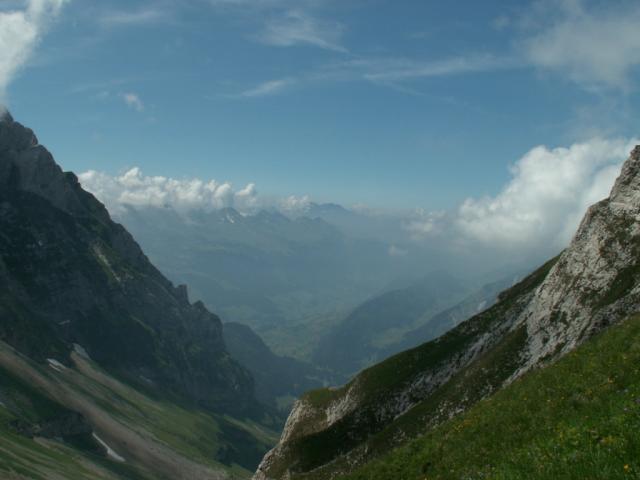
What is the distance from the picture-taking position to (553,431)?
22.3 m

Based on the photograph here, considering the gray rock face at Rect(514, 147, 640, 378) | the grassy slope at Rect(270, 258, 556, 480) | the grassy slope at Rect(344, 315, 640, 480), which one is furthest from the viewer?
the grassy slope at Rect(270, 258, 556, 480)

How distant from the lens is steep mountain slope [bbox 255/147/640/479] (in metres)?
59.7

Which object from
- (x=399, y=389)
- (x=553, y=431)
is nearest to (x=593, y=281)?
(x=399, y=389)

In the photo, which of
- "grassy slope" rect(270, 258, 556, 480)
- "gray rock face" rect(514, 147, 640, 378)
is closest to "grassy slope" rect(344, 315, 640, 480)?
"gray rock face" rect(514, 147, 640, 378)

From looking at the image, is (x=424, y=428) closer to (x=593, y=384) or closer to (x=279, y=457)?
(x=279, y=457)

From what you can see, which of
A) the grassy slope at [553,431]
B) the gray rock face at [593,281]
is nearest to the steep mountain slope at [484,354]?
the gray rock face at [593,281]

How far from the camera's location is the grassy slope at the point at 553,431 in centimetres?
1406

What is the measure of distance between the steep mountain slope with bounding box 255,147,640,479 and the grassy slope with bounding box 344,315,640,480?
25.3 meters

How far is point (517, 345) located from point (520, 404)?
129 feet

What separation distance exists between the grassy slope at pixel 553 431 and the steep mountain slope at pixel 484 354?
25.3 m

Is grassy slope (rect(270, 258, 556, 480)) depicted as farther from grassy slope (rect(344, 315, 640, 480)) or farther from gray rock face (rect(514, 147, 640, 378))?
grassy slope (rect(344, 315, 640, 480))

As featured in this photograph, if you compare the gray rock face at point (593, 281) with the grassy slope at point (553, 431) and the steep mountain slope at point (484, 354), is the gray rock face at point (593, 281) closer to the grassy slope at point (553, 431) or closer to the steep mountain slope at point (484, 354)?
the steep mountain slope at point (484, 354)

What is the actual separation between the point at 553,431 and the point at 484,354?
2216 inches

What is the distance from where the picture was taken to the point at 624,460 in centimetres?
1308
